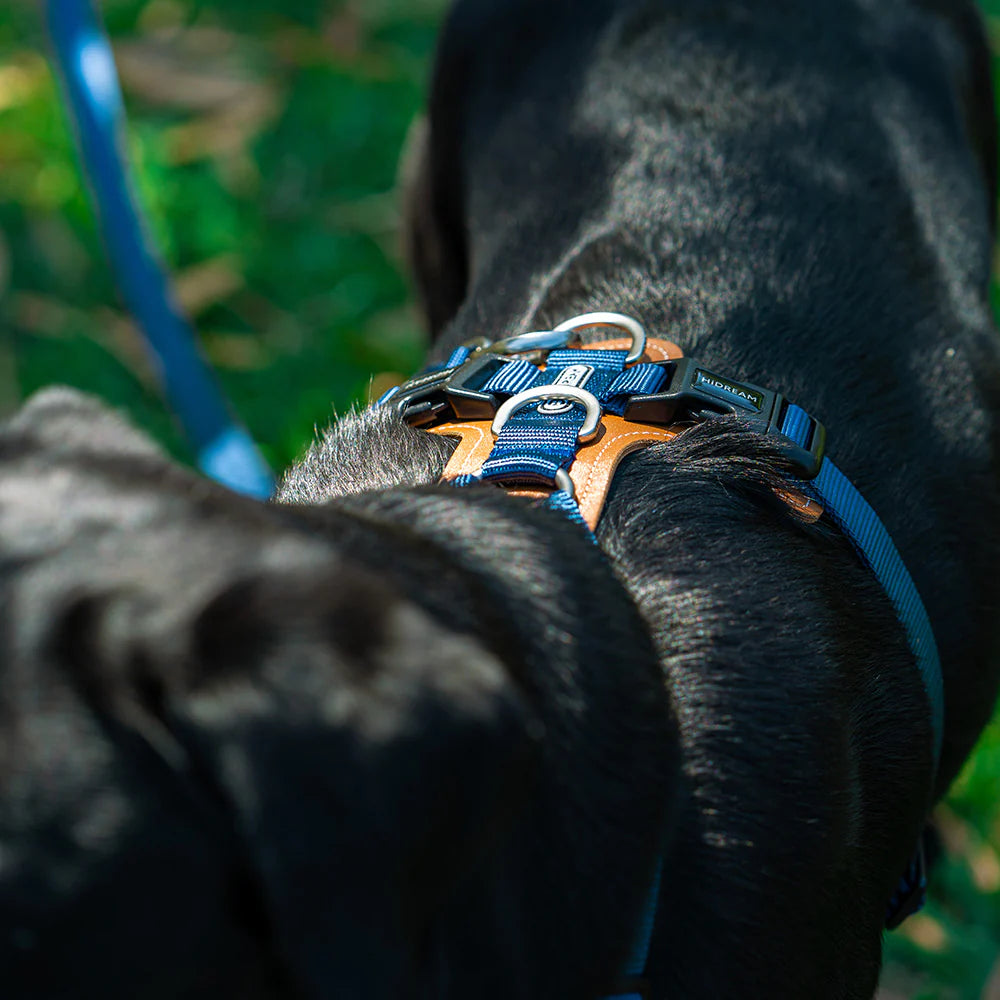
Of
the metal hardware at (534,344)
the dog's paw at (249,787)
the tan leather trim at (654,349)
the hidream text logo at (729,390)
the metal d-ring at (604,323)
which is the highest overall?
the metal d-ring at (604,323)

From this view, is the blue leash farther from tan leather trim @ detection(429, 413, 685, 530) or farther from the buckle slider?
tan leather trim @ detection(429, 413, 685, 530)

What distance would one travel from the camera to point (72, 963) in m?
1.04

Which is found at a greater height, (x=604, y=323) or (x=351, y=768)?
(x=604, y=323)

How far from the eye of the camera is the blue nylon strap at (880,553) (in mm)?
1646

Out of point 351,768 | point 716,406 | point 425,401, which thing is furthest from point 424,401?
point 351,768

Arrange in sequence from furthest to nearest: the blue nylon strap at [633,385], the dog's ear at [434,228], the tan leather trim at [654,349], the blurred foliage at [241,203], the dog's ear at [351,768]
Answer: the blurred foliage at [241,203] → the dog's ear at [434,228] → the tan leather trim at [654,349] → the blue nylon strap at [633,385] → the dog's ear at [351,768]

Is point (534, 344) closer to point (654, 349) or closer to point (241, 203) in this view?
point (654, 349)

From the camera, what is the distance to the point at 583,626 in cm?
131

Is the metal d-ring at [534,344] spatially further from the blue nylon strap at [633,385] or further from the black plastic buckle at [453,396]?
the blue nylon strap at [633,385]

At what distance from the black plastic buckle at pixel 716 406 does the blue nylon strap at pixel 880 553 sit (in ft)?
0.06

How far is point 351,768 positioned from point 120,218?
2820 mm

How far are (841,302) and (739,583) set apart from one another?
58 cm

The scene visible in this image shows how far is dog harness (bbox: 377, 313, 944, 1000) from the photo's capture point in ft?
5.04

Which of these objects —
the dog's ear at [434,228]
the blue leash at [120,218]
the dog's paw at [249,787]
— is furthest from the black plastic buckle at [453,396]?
the blue leash at [120,218]
